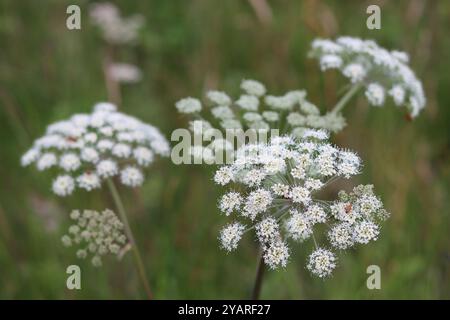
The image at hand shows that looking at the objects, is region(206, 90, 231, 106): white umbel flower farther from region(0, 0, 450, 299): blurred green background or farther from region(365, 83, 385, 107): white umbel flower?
region(0, 0, 450, 299): blurred green background

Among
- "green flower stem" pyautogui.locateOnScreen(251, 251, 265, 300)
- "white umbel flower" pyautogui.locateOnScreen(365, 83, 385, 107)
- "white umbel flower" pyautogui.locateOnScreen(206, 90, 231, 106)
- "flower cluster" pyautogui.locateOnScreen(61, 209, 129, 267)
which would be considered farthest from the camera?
"white umbel flower" pyautogui.locateOnScreen(365, 83, 385, 107)

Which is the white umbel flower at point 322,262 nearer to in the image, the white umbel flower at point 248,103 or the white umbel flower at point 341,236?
the white umbel flower at point 341,236

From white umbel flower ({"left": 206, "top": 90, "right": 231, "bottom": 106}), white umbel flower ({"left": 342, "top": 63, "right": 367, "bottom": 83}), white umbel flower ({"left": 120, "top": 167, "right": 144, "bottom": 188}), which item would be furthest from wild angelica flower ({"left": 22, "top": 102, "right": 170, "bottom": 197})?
white umbel flower ({"left": 342, "top": 63, "right": 367, "bottom": 83})

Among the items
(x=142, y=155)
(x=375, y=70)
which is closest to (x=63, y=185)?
(x=142, y=155)

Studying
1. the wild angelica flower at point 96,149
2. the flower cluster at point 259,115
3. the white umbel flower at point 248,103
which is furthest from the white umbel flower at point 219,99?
the wild angelica flower at point 96,149

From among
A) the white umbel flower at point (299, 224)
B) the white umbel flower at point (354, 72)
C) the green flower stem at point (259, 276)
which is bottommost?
the green flower stem at point (259, 276)

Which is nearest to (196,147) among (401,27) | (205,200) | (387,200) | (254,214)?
(254,214)
